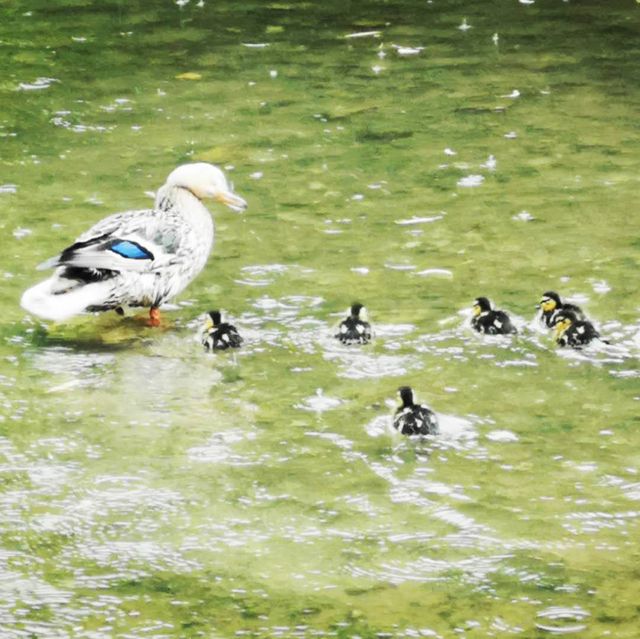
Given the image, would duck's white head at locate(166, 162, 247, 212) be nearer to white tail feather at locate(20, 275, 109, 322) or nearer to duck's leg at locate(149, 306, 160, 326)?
duck's leg at locate(149, 306, 160, 326)

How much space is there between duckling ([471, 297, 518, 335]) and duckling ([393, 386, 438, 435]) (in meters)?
0.99

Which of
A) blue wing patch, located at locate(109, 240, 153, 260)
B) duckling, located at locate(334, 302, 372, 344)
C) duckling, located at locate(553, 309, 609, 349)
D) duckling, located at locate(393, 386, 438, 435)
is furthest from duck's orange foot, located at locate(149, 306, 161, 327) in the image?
duckling, located at locate(553, 309, 609, 349)

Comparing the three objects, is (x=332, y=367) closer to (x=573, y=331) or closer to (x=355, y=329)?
(x=355, y=329)

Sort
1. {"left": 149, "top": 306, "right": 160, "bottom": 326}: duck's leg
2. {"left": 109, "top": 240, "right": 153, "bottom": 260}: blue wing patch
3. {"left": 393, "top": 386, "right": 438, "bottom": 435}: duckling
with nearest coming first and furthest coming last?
{"left": 393, "top": 386, "right": 438, "bottom": 435}: duckling → {"left": 109, "top": 240, "right": 153, "bottom": 260}: blue wing patch → {"left": 149, "top": 306, "right": 160, "bottom": 326}: duck's leg

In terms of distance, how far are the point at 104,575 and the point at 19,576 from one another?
29cm

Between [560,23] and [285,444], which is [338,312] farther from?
[560,23]

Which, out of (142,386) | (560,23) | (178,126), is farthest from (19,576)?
(560,23)

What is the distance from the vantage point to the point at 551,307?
289 inches

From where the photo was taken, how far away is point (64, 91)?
12.0 meters

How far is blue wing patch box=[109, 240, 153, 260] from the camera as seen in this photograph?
748 cm

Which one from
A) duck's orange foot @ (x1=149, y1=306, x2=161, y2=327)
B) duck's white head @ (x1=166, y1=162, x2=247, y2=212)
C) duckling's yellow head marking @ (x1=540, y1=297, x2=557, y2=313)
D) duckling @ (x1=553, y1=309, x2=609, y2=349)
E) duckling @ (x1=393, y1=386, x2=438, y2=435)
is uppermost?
duck's white head @ (x1=166, y1=162, x2=247, y2=212)

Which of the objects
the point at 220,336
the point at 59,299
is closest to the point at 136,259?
the point at 59,299

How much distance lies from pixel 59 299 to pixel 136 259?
17.0 inches

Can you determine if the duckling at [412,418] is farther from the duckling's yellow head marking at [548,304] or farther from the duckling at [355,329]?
the duckling's yellow head marking at [548,304]
